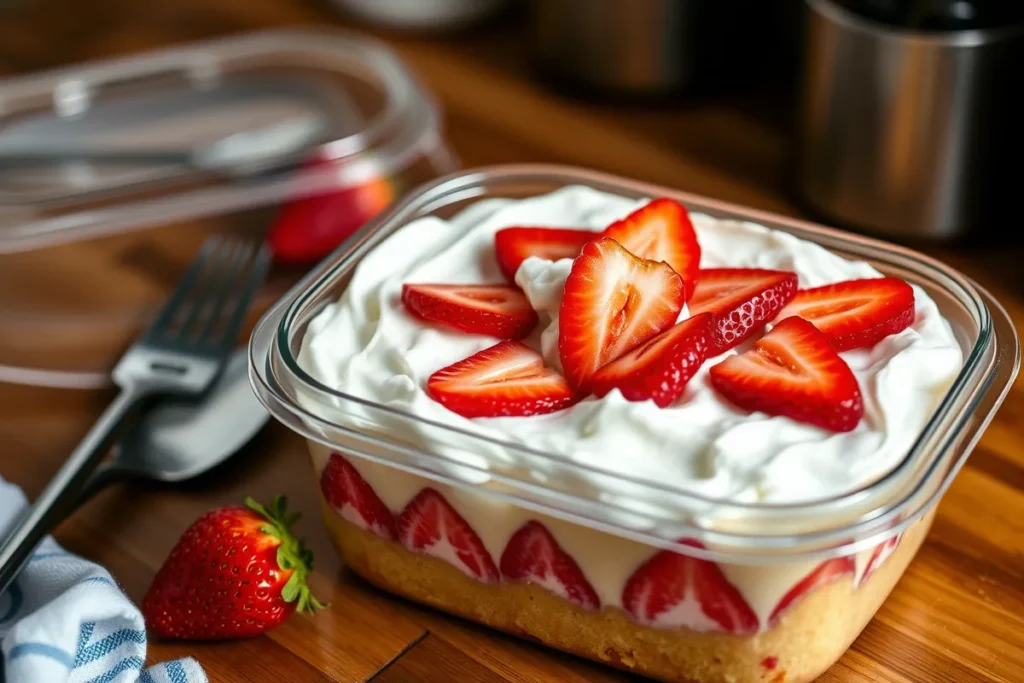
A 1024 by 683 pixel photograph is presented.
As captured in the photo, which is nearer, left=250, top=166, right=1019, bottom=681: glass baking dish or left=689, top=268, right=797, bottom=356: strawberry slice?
left=250, top=166, right=1019, bottom=681: glass baking dish

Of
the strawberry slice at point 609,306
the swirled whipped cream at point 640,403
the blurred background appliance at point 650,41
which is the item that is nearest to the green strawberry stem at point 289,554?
the swirled whipped cream at point 640,403

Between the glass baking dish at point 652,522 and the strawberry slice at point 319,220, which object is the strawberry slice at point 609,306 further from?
the strawberry slice at point 319,220

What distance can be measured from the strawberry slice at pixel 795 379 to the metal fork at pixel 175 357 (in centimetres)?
58

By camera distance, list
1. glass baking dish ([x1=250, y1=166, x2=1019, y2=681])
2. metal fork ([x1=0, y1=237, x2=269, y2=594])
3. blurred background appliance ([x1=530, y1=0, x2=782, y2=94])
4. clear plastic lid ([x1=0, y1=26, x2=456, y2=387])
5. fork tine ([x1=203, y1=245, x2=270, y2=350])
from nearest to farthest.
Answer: glass baking dish ([x1=250, y1=166, x2=1019, y2=681]) → metal fork ([x1=0, y1=237, x2=269, y2=594]) → fork tine ([x1=203, y1=245, x2=270, y2=350]) → clear plastic lid ([x1=0, y1=26, x2=456, y2=387]) → blurred background appliance ([x1=530, y1=0, x2=782, y2=94])

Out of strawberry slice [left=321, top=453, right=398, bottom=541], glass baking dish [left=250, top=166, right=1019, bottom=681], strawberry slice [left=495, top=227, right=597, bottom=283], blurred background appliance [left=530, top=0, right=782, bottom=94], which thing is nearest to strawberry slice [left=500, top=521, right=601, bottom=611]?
glass baking dish [left=250, top=166, right=1019, bottom=681]

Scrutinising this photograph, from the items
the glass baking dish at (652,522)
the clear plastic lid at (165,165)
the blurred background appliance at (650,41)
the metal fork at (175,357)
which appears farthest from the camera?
the blurred background appliance at (650,41)

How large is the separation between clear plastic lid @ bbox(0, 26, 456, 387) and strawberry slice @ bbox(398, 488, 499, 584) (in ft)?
1.74

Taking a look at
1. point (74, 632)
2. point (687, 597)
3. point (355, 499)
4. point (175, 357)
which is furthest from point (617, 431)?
point (175, 357)

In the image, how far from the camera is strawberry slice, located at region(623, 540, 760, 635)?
95cm

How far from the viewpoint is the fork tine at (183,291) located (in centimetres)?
142

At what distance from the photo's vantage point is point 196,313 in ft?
4.70

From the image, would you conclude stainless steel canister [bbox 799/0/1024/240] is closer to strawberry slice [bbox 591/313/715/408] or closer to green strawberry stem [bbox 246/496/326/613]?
strawberry slice [bbox 591/313/715/408]

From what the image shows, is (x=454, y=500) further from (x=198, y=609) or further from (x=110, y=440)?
(x=110, y=440)

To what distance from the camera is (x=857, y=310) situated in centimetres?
110
